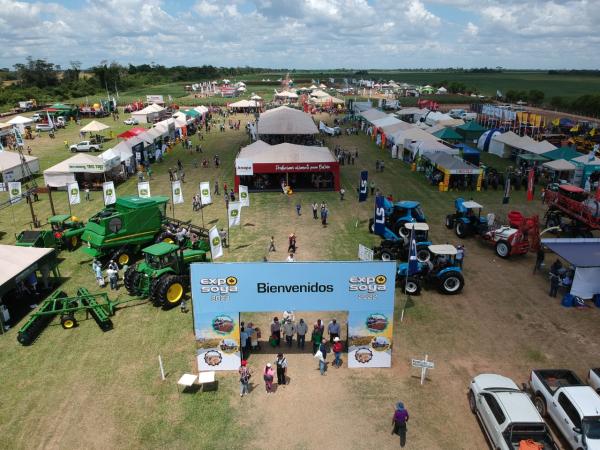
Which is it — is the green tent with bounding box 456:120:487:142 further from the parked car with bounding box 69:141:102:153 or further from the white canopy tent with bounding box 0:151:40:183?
the white canopy tent with bounding box 0:151:40:183

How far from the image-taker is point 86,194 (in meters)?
27.6

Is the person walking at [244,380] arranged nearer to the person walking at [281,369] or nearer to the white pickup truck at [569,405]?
the person walking at [281,369]

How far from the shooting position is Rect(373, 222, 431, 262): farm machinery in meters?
16.5

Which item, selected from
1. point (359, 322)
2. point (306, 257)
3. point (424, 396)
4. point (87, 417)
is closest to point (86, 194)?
point (306, 257)

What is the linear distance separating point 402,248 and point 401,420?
9.13 m

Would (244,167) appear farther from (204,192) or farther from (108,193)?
(108,193)

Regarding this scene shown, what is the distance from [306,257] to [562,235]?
12504 millimetres

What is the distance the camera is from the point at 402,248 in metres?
17.1

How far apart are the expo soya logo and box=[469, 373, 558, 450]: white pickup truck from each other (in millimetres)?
6059

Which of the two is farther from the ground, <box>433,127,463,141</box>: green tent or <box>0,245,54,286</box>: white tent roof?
<box>433,127,463,141</box>: green tent

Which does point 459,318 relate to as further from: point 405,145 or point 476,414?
point 405,145

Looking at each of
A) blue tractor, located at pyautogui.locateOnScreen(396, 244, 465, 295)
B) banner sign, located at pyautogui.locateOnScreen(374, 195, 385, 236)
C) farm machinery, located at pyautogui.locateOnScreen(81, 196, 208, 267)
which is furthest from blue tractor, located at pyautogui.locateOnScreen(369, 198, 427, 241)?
farm machinery, located at pyautogui.locateOnScreen(81, 196, 208, 267)

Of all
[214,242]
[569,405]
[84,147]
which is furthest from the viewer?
[84,147]

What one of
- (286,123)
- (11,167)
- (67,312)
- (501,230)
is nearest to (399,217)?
(501,230)
